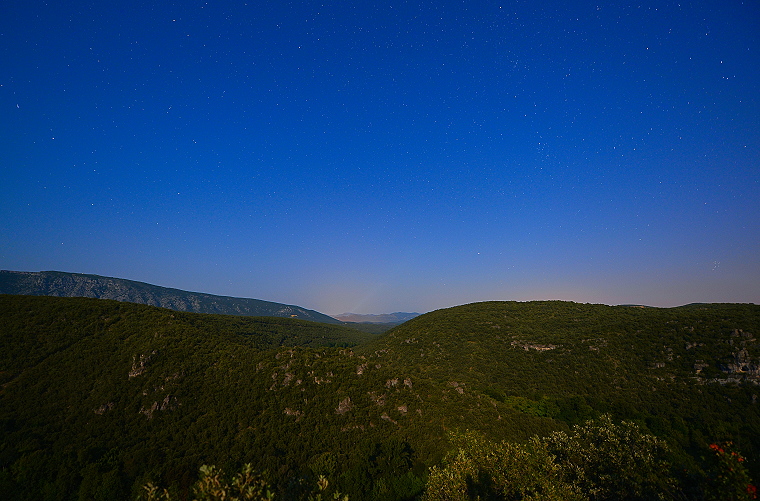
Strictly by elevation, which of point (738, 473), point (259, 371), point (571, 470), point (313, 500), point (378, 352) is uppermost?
point (738, 473)

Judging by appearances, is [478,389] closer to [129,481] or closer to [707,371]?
[707,371]

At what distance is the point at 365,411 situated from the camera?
67.5 metres

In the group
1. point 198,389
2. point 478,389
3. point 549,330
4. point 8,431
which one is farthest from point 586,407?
point 8,431

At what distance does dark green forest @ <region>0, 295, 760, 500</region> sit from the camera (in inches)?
1151

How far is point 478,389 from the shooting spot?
9200 centimetres

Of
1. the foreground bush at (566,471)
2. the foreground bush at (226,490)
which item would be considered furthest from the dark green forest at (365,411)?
the foreground bush at (226,490)

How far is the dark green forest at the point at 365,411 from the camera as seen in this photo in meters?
29.2

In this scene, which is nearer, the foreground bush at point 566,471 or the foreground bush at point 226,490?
the foreground bush at point 226,490

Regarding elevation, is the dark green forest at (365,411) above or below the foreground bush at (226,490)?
below

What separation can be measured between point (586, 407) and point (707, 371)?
44.0 metres

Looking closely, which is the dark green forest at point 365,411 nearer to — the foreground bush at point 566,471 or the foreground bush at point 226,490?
the foreground bush at point 566,471

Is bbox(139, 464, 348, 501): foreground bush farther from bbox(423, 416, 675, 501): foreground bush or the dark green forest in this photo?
bbox(423, 416, 675, 501): foreground bush

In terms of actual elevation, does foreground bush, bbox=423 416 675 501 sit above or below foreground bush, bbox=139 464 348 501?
below

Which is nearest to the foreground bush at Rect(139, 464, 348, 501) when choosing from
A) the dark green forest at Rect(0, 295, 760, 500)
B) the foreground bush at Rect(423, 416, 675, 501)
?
the dark green forest at Rect(0, 295, 760, 500)
